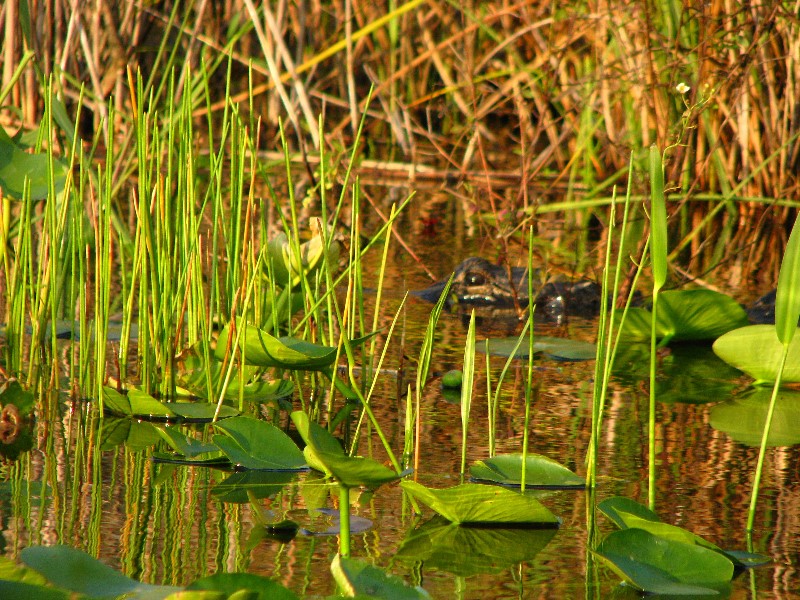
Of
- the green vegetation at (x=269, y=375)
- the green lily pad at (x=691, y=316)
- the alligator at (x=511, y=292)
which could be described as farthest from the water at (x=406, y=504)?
the alligator at (x=511, y=292)

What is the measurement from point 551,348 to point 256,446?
843 millimetres

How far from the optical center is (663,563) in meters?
1.05

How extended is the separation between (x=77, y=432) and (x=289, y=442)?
31 centimetres

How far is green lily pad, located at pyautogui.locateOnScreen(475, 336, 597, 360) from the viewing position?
6.69 ft

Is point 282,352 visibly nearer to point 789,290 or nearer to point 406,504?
point 406,504

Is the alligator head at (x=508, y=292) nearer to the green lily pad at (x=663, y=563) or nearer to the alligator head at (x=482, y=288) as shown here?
the alligator head at (x=482, y=288)

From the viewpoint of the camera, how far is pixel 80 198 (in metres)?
1.56

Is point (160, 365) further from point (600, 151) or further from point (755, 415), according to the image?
point (600, 151)

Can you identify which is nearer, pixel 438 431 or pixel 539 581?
pixel 539 581

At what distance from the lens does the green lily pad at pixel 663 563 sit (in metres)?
1.02

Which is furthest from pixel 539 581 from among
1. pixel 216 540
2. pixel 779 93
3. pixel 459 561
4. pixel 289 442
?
pixel 779 93

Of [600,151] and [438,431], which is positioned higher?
[600,151]

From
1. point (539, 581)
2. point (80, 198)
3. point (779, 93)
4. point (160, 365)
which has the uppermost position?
point (779, 93)

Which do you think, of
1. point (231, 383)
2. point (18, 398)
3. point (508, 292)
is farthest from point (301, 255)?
point (508, 292)
